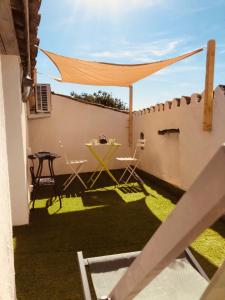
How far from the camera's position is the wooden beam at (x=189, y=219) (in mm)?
392

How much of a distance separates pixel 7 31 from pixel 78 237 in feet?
8.64

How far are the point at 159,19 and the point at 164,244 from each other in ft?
14.3

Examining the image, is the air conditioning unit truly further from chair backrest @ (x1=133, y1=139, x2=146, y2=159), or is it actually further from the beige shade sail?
chair backrest @ (x1=133, y1=139, x2=146, y2=159)

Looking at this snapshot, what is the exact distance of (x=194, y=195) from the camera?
1.44 feet

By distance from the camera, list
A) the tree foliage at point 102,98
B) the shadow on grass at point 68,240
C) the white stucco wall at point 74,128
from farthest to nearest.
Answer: the tree foliage at point 102,98, the white stucco wall at point 74,128, the shadow on grass at point 68,240

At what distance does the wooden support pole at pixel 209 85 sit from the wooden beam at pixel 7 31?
9.25ft

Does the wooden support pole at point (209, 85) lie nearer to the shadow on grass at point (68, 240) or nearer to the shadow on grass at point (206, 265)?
the shadow on grass at point (68, 240)

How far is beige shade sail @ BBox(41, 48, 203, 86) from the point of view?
4.65 m

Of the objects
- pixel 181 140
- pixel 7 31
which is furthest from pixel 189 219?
pixel 181 140

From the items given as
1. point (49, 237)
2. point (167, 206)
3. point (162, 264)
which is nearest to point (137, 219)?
point (167, 206)

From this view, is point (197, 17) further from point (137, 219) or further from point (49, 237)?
point (49, 237)

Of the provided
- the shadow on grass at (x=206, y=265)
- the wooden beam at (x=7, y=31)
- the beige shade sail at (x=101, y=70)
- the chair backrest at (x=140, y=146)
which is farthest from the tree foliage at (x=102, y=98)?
the shadow on grass at (x=206, y=265)

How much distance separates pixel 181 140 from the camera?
4.92m

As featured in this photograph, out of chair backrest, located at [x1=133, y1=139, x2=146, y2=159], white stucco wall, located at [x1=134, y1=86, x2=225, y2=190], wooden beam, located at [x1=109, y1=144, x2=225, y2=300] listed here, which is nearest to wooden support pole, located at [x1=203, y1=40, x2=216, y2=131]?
white stucco wall, located at [x1=134, y1=86, x2=225, y2=190]
